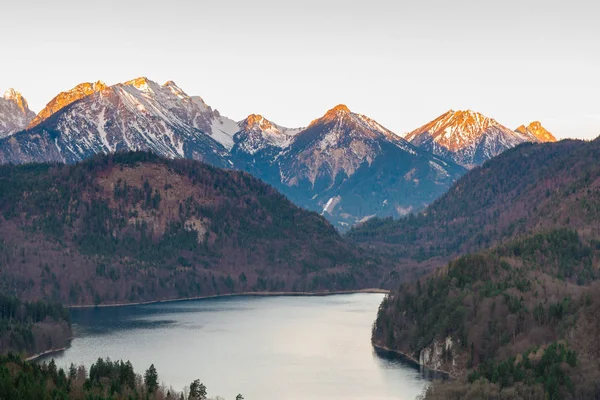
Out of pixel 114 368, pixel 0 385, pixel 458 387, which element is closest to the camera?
pixel 0 385

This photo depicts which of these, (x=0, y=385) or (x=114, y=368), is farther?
(x=114, y=368)

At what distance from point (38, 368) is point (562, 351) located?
247 feet

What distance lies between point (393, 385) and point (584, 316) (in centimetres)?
3263

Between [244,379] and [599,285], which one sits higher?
[599,285]

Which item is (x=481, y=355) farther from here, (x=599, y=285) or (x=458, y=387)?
(x=458, y=387)

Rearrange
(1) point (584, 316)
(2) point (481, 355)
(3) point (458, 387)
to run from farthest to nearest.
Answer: (2) point (481, 355)
(1) point (584, 316)
(3) point (458, 387)

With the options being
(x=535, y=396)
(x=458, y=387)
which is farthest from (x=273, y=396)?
(x=535, y=396)

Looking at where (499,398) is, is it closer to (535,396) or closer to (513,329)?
(535,396)

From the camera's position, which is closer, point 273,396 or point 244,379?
point 273,396

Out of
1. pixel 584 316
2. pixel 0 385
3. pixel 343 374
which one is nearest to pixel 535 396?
pixel 584 316

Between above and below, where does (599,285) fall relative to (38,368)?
above

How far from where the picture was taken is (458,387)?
155000mm

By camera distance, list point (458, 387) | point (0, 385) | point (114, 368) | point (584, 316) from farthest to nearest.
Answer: point (584, 316) → point (114, 368) → point (458, 387) → point (0, 385)

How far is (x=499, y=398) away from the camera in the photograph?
Answer: 148875 mm
